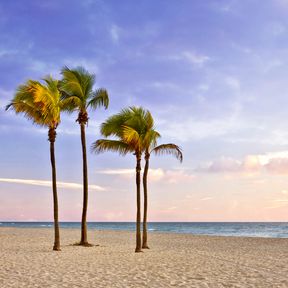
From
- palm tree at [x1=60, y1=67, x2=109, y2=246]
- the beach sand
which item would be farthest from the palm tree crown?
the beach sand

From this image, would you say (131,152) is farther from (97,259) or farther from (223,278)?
(223,278)

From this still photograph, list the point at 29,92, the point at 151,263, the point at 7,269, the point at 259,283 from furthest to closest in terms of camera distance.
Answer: the point at 29,92
the point at 151,263
the point at 7,269
the point at 259,283

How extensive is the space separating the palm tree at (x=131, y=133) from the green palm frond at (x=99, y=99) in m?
2.13

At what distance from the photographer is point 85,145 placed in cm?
2769

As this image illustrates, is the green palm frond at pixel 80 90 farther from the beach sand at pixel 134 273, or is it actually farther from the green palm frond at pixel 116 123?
the beach sand at pixel 134 273

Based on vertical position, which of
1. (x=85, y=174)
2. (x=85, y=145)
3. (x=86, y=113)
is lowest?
(x=85, y=174)

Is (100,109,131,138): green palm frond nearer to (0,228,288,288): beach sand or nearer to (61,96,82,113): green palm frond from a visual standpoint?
(61,96,82,113): green palm frond

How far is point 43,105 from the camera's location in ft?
78.0

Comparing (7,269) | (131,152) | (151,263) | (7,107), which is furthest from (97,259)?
(7,107)

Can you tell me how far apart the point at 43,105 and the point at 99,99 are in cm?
454

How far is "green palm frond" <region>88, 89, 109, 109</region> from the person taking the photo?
27188 millimetres

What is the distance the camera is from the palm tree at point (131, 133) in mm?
24250

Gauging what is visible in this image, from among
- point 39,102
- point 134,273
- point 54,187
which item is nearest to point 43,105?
point 39,102

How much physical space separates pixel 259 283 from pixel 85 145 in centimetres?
1681
